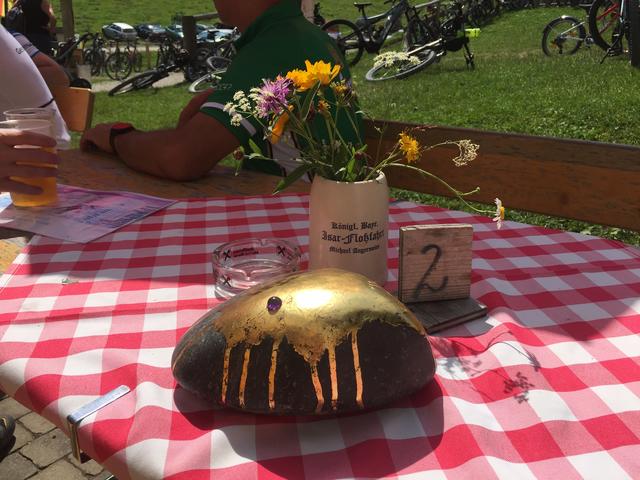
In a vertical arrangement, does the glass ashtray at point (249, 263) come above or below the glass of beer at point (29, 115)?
below

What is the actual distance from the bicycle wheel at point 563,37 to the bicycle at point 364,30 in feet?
8.65

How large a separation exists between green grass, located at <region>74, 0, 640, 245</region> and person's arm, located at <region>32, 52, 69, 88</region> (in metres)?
1.45

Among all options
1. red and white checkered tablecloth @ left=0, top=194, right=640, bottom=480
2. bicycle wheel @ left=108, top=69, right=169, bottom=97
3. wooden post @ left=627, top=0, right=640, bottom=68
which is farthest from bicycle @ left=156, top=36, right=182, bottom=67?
red and white checkered tablecloth @ left=0, top=194, right=640, bottom=480

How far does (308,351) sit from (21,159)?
38.1 inches

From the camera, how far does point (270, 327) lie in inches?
25.3

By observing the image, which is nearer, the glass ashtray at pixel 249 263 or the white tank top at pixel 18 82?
the glass ashtray at pixel 249 263

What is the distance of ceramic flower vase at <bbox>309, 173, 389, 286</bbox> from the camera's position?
87 cm

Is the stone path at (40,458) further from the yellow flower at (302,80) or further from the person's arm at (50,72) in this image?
the yellow flower at (302,80)

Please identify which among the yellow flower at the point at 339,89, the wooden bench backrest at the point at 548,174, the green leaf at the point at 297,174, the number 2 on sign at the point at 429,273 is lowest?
the wooden bench backrest at the point at 548,174

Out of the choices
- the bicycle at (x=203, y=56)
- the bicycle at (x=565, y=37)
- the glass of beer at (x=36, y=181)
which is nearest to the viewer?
the glass of beer at (x=36, y=181)

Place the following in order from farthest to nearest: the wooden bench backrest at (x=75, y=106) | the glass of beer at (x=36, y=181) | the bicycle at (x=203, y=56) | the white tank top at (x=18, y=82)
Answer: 1. the bicycle at (x=203, y=56)
2. the wooden bench backrest at (x=75, y=106)
3. the white tank top at (x=18, y=82)
4. the glass of beer at (x=36, y=181)

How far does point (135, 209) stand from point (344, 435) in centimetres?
92

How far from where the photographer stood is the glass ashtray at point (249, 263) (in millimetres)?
950

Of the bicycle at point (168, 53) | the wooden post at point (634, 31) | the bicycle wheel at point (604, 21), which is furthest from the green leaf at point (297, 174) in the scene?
the bicycle at point (168, 53)
